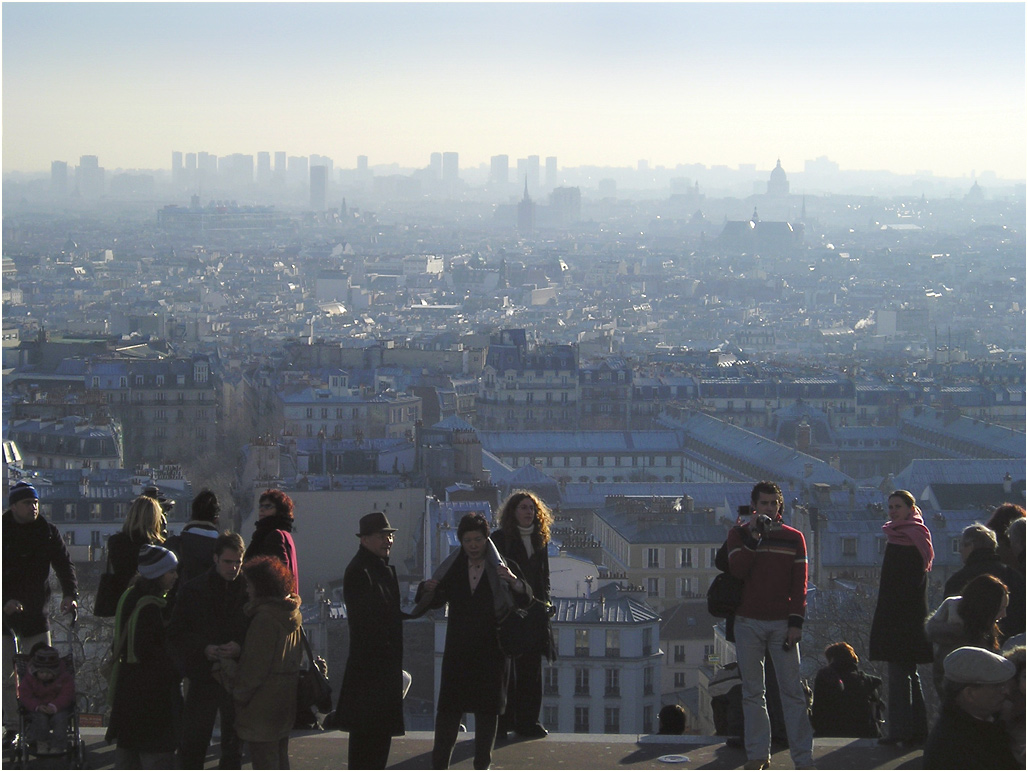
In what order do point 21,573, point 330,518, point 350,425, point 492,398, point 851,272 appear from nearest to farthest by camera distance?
1. point 21,573
2. point 330,518
3. point 350,425
4. point 492,398
5. point 851,272

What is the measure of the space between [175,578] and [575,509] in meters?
16.5

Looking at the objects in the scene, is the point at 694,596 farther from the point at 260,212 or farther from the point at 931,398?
the point at 260,212

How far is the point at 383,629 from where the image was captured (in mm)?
4316

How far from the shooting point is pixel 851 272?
390 feet

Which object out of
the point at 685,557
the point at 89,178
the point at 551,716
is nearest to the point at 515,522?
the point at 551,716

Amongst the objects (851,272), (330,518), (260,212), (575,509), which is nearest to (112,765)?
(330,518)

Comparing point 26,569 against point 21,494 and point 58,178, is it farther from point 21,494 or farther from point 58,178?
point 58,178

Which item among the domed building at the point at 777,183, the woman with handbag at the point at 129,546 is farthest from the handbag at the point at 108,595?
the domed building at the point at 777,183

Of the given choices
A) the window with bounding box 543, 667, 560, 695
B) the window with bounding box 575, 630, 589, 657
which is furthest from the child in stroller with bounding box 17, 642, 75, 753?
the window with bounding box 575, 630, 589, 657

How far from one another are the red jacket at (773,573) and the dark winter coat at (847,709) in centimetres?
59

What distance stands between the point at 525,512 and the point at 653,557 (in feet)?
35.5

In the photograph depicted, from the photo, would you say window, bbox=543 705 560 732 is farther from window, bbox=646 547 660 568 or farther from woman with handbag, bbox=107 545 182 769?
woman with handbag, bbox=107 545 182 769

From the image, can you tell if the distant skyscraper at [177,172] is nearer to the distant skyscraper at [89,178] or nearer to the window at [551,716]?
the distant skyscraper at [89,178]

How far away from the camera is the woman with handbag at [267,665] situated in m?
4.09
